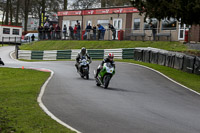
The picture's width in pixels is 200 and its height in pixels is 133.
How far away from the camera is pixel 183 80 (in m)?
21.4

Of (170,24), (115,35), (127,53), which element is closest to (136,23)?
(115,35)

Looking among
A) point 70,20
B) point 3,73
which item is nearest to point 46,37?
point 70,20

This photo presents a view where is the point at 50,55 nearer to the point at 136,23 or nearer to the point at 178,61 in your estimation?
the point at 136,23

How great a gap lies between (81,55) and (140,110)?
914 centimetres

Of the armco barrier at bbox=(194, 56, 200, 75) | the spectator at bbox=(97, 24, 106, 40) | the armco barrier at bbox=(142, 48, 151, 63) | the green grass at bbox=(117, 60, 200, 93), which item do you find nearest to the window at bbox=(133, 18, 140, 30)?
the spectator at bbox=(97, 24, 106, 40)

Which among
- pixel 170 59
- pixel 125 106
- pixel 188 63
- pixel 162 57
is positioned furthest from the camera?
pixel 162 57

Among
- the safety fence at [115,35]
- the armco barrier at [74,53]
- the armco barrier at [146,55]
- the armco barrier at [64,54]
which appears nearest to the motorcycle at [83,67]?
the armco barrier at [146,55]

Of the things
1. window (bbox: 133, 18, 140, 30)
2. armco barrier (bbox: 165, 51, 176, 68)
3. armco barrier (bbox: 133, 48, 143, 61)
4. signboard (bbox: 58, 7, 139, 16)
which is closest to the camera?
armco barrier (bbox: 165, 51, 176, 68)

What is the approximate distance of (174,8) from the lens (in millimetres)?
22969

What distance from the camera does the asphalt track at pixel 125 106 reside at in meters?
8.80

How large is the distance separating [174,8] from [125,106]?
12758 millimetres

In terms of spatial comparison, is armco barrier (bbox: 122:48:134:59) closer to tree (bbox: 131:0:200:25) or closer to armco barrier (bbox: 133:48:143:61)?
armco barrier (bbox: 133:48:143:61)

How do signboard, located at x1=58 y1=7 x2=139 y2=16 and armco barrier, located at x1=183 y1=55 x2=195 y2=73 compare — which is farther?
signboard, located at x1=58 y1=7 x2=139 y2=16

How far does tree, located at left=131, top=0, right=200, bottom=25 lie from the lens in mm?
21766
